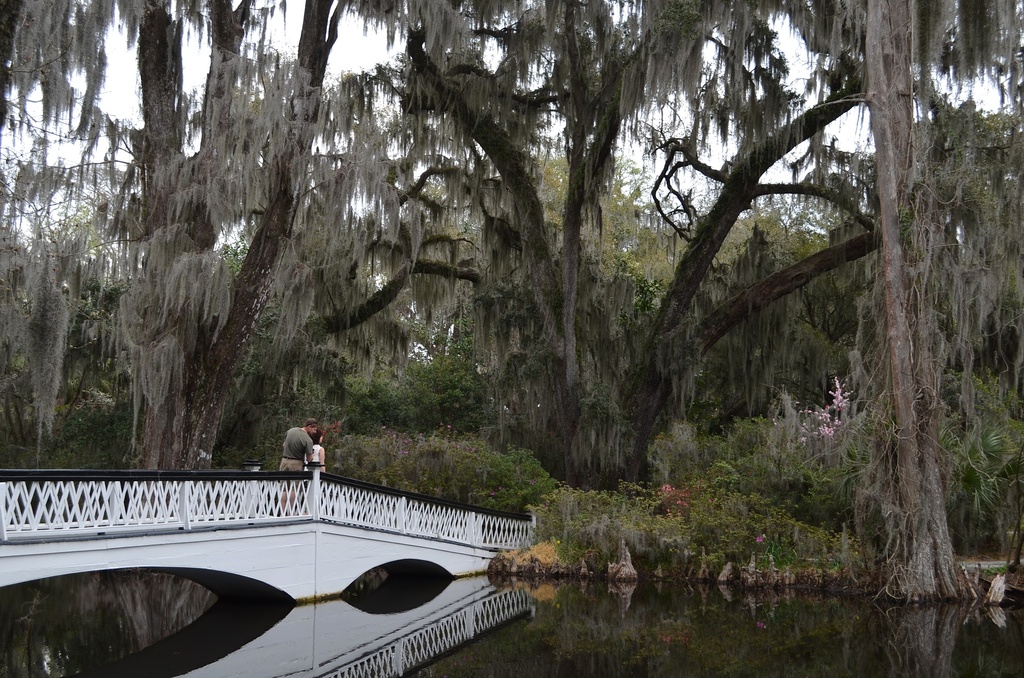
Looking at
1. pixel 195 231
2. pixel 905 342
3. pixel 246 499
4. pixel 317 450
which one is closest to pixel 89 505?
pixel 246 499

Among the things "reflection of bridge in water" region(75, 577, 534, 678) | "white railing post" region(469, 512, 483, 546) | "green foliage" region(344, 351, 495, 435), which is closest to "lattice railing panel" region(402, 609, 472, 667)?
"reflection of bridge in water" region(75, 577, 534, 678)

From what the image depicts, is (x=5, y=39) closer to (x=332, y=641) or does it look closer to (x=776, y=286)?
(x=332, y=641)

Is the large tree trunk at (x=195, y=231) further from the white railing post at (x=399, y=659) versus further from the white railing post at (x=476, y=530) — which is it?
the white railing post at (x=399, y=659)

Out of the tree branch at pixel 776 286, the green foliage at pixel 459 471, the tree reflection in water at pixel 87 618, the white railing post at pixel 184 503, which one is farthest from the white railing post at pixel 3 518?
the tree branch at pixel 776 286

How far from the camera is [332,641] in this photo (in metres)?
9.22

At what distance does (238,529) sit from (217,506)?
1.50ft

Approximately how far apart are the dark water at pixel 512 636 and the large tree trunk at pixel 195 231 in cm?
236

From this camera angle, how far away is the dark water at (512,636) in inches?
313

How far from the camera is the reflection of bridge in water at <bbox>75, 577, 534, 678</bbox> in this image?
795cm

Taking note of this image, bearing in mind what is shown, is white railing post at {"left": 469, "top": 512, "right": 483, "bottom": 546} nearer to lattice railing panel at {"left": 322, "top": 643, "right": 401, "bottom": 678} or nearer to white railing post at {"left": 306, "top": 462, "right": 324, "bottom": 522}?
white railing post at {"left": 306, "top": 462, "right": 324, "bottom": 522}

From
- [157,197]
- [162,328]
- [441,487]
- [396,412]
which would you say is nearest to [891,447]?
[441,487]

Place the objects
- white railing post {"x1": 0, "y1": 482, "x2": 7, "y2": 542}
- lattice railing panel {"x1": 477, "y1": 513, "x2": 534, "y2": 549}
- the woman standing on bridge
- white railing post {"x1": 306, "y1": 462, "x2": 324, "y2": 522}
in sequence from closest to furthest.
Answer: white railing post {"x1": 0, "y1": 482, "x2": 7, "y2": 542} → white railing post {"x1": 306, "y1": 462, "x2": 324, "y2": 522} → the woman standing on bridge → lattice railing panel {"x1": 477, "y1": 513, "x2": 534, "y2": 549}

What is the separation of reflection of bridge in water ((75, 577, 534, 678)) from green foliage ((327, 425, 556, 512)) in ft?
14.3

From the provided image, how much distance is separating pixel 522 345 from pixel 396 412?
5.82m
